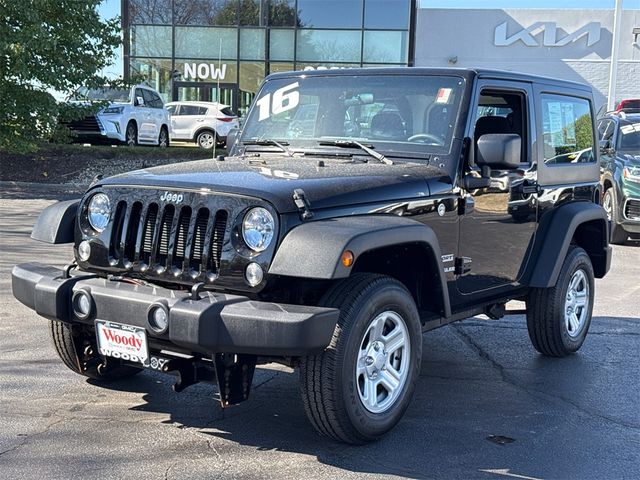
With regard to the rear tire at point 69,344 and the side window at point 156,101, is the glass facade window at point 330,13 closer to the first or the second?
the side window at point 156,101

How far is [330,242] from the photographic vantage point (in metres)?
3.48

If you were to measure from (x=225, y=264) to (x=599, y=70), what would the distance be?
3065 cm

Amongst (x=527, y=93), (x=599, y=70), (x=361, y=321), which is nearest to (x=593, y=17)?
(x=599, y=70)

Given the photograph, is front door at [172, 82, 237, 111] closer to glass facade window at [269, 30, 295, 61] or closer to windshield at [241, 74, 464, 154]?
glass facade window at [269, 30, 295, 61]

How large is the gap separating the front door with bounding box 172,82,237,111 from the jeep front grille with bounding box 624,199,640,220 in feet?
69.7

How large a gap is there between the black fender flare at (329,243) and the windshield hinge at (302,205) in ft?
0.14

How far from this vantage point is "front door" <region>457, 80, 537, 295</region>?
4738mm

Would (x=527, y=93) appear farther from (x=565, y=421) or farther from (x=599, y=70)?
(x=599, y=70)

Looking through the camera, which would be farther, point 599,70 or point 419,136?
point 599,70

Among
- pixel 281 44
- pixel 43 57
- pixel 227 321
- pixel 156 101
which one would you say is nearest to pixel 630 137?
pixel 227 321

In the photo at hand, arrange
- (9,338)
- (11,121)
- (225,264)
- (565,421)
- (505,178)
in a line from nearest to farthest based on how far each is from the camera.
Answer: (225,264), (565,421), (505,178), (9,338), (11,121)

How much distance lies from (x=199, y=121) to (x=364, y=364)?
22.8m

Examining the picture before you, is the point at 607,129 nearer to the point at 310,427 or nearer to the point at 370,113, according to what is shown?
the point at 370,113

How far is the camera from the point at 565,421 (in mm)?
4484
